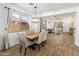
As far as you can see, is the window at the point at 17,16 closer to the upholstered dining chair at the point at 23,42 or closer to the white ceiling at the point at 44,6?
the white ceiling at the point at 44,6

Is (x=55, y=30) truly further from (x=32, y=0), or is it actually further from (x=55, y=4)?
(x=32, y=0)

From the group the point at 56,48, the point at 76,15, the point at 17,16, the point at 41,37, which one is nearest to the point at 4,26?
the point at 17,16

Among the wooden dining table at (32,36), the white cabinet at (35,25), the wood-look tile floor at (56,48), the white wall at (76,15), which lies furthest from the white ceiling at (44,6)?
the wood-look tile floor at (56,48)

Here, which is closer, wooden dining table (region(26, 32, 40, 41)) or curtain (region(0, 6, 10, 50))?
curtain (region(0, 6, 10, 50))

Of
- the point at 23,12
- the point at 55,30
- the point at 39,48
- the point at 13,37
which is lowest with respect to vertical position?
the point at 39,48

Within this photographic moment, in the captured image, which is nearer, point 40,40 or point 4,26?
point 4,26

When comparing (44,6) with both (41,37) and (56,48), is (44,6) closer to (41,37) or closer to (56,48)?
(41,37)

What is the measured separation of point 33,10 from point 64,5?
0.65 meters

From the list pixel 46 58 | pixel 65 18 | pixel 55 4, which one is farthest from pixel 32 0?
pixel 46 58

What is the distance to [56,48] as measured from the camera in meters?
1.80

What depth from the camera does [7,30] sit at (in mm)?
1823

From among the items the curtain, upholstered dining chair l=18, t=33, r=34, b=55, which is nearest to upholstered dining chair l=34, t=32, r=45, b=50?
upholstered dining chair l=18, t=33, r=34, b=55

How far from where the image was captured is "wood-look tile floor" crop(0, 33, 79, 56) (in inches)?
68.3

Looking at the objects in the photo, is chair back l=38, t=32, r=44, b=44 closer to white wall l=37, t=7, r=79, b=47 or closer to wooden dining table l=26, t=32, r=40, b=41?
wooden dining table l=26, t=32, r=40, b=41
